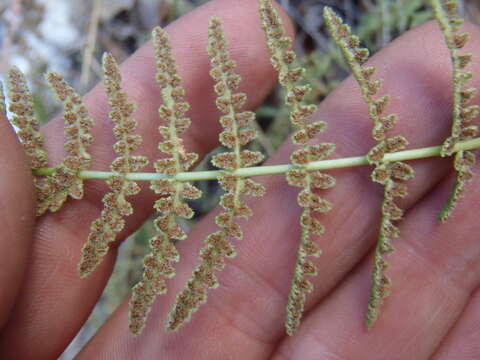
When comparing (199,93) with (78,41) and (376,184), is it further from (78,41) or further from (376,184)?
(78,41)

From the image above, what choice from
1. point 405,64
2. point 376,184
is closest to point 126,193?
point 376,184

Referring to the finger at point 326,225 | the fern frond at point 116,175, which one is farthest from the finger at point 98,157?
the finger at point 326,225

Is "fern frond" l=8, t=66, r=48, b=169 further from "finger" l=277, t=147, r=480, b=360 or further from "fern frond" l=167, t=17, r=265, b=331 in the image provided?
"finger" l=277, t=147, r=480, b=360

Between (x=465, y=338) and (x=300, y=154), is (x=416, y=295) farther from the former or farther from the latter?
(x=300, y=154)

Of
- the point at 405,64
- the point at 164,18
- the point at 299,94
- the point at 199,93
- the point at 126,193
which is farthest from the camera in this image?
the point at 164,18

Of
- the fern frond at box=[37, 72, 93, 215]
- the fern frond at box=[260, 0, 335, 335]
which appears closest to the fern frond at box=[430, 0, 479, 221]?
the fern frond at box=[260, 0, 335, 335]
